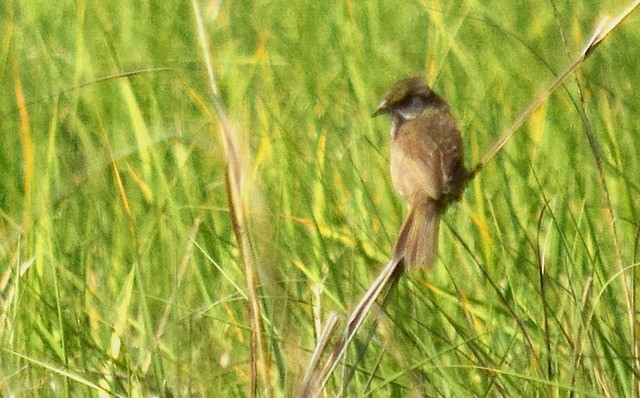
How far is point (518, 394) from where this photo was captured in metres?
2.22

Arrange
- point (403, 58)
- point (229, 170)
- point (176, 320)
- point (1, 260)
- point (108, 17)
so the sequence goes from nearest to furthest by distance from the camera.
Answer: point (229, 170) < point (176, 320) < point (1, 260) < point (403, 58) < point (108, 17)

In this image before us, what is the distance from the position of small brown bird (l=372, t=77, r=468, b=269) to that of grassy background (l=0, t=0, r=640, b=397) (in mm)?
60

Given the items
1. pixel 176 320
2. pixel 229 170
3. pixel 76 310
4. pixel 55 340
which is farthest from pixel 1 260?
pixel 229 170

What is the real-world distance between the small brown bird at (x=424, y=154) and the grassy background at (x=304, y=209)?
0.06 metres

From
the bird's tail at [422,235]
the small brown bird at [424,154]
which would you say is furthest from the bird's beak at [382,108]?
the bird's tail at [422,235]

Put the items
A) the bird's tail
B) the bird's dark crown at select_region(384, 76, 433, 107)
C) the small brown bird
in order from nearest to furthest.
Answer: the bird's tail, the small brown bird, the bird's dark crown at select_region(384, 76, 433, 107)

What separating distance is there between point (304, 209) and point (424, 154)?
507mm

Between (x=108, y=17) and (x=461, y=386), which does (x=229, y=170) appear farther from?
(x=108, y=17)

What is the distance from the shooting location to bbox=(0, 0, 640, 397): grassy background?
2.25 m

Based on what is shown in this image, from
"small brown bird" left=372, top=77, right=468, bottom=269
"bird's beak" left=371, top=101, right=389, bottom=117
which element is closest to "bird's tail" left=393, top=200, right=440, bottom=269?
"small brown bird" left=372, top=77, right=468, bottom=269

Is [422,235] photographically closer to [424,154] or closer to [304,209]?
[304,209]

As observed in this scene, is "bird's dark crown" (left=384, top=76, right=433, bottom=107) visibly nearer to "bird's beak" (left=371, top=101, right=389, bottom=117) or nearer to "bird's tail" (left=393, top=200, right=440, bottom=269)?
"bird's beak" (left=371, top=101, right=389, bottom=117)

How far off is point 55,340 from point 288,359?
553mm

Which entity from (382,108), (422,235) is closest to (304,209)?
(422,235)
